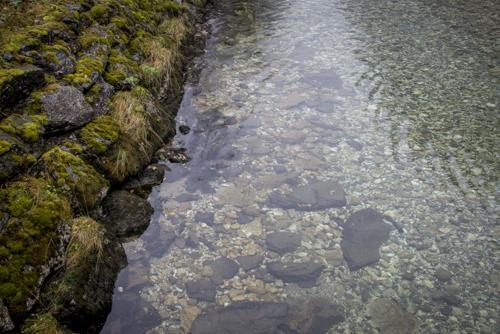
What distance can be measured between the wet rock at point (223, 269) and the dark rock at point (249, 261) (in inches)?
4.7

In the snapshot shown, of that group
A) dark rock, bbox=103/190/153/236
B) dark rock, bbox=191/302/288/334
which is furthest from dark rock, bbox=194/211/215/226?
dark rock, bbox=191/302/288/334

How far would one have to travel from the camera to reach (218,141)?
1087 cm

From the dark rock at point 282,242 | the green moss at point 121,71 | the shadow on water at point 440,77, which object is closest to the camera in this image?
the dark rock at point 282,242

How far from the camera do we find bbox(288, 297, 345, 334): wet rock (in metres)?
6.34

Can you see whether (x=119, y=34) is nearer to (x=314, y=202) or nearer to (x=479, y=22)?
(x=314, y=202)

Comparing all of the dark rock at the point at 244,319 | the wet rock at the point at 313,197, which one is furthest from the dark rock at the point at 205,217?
the dark rock at the point at 244,319

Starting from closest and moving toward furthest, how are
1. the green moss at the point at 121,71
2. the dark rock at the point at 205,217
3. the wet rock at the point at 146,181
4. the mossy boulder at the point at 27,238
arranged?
1. the mossy boulder at the point at 27,238
2. the dark rock at the point at 205,217
3. the wet rock at the point at 146,181
4. the green moss at the point at 121,71

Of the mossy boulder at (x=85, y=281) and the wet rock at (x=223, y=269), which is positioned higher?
the mossy boulder at (x=85, y=281)

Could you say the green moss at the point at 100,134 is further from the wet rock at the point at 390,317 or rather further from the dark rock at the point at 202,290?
the wet rock at the point at 390,317

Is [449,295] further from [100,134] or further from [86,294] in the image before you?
[100,134]

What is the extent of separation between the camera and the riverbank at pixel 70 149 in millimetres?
5684

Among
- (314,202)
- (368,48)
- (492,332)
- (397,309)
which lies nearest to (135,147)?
(314,202)

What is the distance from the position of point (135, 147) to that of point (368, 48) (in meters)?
11.5

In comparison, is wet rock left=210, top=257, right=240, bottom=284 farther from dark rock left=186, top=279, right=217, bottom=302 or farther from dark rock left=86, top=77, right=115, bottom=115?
dark rock left=86, top=77, right=115, bottom=115
